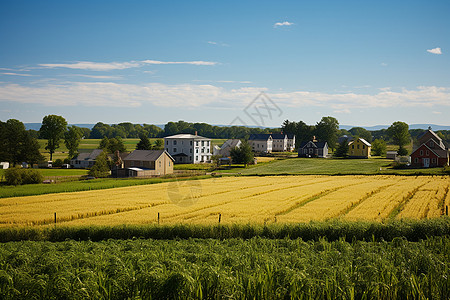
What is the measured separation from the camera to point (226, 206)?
99.2 feet

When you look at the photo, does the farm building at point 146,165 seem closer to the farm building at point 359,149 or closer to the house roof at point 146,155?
the house roof at point 146,155

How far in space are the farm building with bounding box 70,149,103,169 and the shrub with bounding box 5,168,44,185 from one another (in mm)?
33555

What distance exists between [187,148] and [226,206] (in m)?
61.1

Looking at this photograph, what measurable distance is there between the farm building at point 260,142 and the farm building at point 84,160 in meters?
54.4

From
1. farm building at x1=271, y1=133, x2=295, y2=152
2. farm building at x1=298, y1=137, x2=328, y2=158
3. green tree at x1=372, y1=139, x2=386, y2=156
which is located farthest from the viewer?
farm building at x1=271, y1=133, x2=295, y2=152

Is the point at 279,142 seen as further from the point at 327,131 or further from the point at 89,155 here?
the point at 89,155

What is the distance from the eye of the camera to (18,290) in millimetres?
8477

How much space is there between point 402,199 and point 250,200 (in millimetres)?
14037

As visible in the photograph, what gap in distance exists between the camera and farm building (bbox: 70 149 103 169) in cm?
8917

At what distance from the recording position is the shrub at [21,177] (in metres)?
52.5

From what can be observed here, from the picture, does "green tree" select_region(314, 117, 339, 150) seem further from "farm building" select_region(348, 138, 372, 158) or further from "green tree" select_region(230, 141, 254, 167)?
"green tree" select_region(230, 141, 254, 167)

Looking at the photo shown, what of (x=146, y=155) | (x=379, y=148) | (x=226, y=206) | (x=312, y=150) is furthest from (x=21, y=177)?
(x=379, y=148)

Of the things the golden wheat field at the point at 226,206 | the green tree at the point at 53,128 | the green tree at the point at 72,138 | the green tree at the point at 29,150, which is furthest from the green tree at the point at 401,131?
the green tree at the point at 29,150

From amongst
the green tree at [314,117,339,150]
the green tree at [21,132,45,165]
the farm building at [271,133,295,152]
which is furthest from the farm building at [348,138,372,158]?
the green tree at [21,132,45,165]
